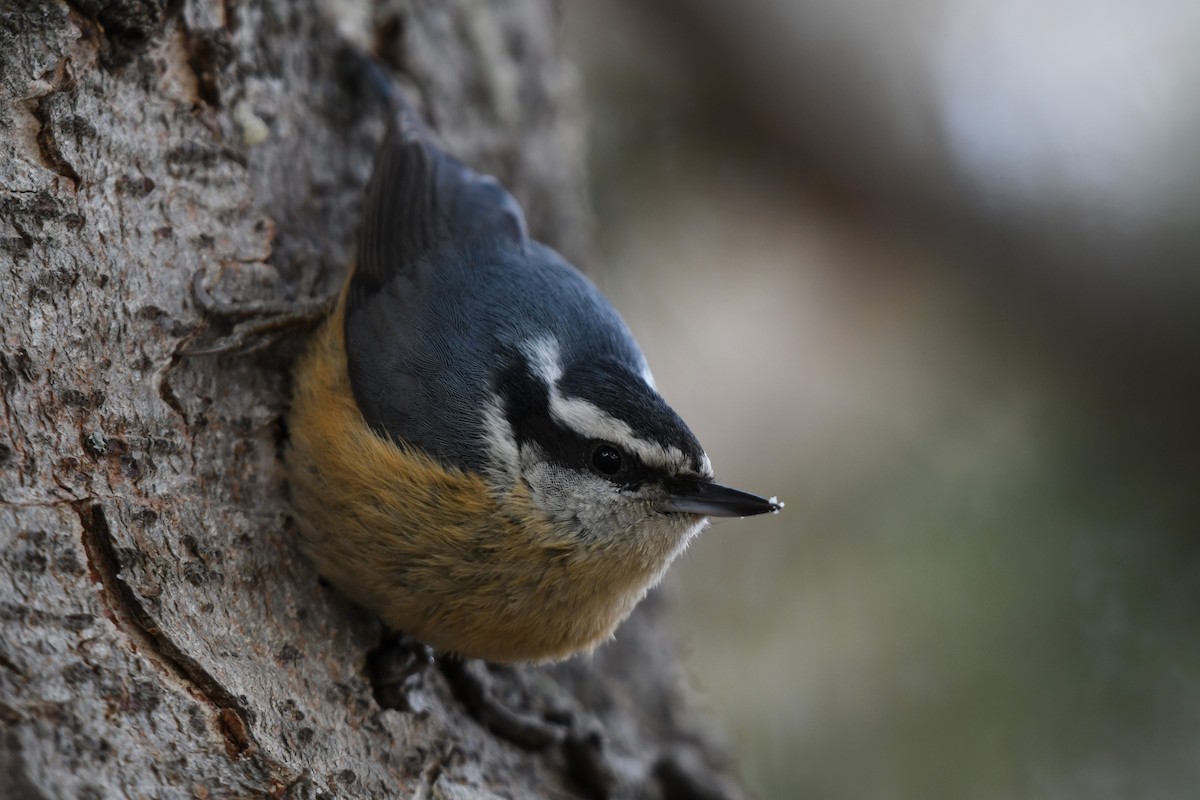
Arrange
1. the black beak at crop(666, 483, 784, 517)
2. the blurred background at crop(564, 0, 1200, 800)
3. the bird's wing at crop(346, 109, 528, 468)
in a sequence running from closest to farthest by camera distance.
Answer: the black beak at crop(666, 483, 784, 517) → the bird's wing at crop(346, 109, 528, 468) → the blurred background at crop(564, 0, 1200, 800)

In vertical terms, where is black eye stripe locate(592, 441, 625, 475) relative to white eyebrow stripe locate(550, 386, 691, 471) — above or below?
below

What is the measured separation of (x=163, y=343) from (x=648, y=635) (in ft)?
6.20

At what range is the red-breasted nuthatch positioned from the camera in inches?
82.7

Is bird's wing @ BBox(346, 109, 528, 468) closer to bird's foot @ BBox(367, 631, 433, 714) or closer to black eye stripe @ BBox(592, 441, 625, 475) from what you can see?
black eye stripe @ BBox(592, 441, 625, 475)

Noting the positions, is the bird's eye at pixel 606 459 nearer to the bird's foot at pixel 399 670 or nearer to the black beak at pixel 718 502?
the black beak at pixel 718 502

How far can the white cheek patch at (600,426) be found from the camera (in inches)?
80.7

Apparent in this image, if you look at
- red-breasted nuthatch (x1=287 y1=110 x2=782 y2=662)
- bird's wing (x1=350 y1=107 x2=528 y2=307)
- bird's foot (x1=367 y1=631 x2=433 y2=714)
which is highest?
bird's wing (x1=350 y1=107 x2=528 y2=307)

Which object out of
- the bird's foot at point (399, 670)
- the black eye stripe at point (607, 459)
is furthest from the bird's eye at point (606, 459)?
the bird's foot at point (399, 670)

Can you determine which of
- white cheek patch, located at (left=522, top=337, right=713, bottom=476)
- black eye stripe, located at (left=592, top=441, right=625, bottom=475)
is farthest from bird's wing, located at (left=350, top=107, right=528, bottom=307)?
black eye stripe, located at (left=592, top=441, right=625, bottom=475)

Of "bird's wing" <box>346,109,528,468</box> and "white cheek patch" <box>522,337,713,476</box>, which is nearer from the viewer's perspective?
"white cheek patch" <box>522,337,713,476</box>

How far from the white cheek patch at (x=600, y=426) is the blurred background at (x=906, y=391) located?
1.47 metres

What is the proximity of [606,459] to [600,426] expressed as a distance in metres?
0.07

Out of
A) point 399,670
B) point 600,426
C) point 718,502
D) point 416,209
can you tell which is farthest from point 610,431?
point 416,209

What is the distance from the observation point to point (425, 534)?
210 cm
